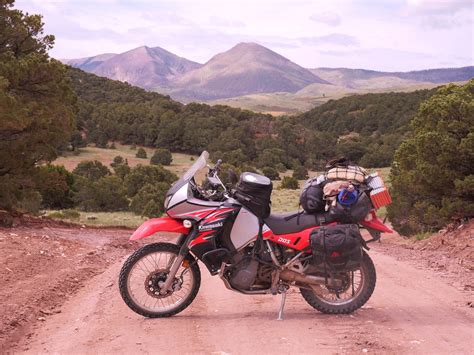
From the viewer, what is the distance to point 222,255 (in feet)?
19.9

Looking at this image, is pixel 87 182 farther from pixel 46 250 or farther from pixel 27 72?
pixel 46 250

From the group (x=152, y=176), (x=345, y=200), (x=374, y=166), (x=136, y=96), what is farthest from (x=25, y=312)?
(x=136, y=96)

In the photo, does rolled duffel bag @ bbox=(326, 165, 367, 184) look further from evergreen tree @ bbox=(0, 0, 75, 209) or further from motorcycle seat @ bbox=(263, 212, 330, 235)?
evergreen tree @ bbox=(0, 0, 75, 209)

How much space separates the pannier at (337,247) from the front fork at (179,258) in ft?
3.98

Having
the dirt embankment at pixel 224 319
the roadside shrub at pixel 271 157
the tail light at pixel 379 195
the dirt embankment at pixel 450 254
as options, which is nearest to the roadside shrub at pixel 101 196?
the dirt embankment at pixel 450 254

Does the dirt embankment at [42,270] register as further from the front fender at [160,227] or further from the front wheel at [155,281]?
the front fender at [160,227]

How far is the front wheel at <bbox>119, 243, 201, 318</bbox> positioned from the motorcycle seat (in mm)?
915

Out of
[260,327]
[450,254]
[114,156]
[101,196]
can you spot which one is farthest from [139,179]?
[260,327]

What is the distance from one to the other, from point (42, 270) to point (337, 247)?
523 centimetres

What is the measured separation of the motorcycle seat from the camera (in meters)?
6.17

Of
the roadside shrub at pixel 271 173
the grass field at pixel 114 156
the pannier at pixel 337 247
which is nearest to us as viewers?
the pannier at pixel 337 247

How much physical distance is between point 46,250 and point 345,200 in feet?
22.2

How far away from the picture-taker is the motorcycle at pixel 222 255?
6031 mm

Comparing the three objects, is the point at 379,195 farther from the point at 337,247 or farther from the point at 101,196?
the point at 101,196
